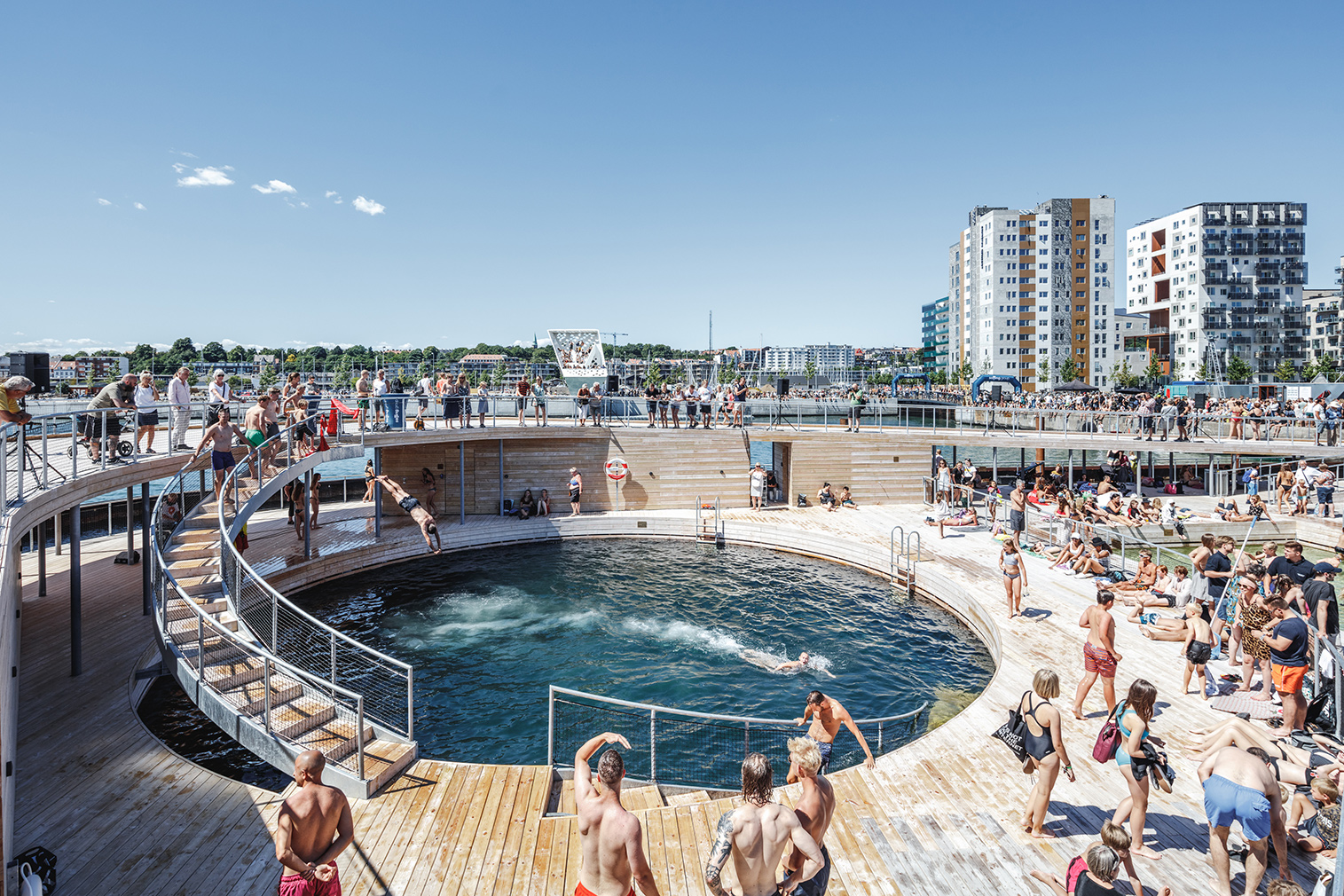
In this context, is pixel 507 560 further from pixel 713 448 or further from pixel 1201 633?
pixel 1201 633

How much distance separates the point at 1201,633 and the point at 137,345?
92.4 metres

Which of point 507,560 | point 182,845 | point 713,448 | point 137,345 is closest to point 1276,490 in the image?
point 713,448

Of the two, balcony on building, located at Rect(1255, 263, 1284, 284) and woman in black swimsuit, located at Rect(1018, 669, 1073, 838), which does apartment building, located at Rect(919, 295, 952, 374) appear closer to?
balcony on building, located at Rect(1255, 263, 1284, 284)

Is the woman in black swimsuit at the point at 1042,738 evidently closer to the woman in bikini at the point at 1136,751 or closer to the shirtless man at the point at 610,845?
the woman in bikini at the point at 1136,751

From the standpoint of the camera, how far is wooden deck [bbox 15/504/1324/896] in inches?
237

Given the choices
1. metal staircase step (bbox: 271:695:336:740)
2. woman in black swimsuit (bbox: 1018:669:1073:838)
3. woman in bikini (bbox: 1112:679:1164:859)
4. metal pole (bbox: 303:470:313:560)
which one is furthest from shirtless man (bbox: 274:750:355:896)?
metal pole (bbox: 303:470:313:560)

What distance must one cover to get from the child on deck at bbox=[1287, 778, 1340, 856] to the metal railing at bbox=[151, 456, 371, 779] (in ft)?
27.4

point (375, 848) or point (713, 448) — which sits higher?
point (713, 448)

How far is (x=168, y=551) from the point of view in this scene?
1070 cm

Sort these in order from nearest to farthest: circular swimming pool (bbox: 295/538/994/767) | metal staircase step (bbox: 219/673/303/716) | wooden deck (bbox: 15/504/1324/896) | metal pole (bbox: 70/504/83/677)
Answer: wooden deck (bbox: 15/504/1324/896), metal staircase step (bbox: 219/673/303/716), metal pole (bbox: 70/504/83/677), circular swimming pool (bbox: 295/538/994/767)

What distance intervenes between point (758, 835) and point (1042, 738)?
3107mm

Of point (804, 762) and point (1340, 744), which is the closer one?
point (804, 762)

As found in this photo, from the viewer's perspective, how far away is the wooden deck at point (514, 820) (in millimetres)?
6027

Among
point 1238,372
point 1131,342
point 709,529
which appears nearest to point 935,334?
point 1131,342
